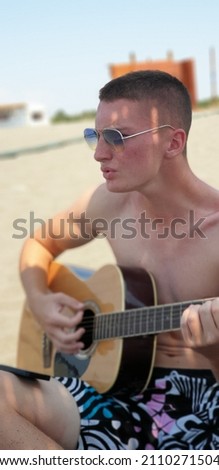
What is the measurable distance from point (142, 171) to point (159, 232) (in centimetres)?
27

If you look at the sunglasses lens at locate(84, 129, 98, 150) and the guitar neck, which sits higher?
the sunglasses lens at locate(84, 129, 98, 150)

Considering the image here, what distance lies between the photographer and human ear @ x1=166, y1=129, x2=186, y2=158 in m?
1.86

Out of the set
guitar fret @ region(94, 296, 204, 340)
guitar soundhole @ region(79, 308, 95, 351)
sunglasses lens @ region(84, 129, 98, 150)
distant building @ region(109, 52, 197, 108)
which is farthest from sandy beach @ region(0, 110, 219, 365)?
guitar soundhole @ region(79, 308, 95, 351)

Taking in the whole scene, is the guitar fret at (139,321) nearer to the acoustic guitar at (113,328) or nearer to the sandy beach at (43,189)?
the acoustic guitar at (113,328)

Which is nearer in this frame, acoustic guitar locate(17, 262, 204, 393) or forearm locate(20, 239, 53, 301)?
acoustic guitar locate(17, 262, 204, 393)

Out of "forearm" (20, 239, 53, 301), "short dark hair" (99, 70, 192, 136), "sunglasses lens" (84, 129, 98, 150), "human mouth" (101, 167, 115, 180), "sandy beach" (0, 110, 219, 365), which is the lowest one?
"sandy beach" (0, 110, 219, 365)

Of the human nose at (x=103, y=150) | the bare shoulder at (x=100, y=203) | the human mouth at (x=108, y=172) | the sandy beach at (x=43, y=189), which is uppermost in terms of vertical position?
the human nose at (x=103, y=150)

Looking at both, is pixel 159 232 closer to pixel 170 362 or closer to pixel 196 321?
pixel 170 362

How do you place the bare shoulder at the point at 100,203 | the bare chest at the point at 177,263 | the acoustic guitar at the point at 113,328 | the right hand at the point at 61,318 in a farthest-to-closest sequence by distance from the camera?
the right hand at the point at 61,318 → the bare shoulder at the point at 100,203 → the acoustic guitar at the point at 113,328 → the bare chest at the point at 177,263

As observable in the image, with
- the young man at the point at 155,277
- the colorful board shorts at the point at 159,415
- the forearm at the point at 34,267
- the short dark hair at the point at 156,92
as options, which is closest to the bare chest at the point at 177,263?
the young man at the point at 155,277

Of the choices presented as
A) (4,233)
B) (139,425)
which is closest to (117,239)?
(139,425)

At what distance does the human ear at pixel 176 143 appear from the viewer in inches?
73.2

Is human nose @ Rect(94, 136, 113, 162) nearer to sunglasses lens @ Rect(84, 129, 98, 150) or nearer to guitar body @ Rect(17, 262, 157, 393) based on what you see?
sunglasses lens @ Rect(84, 129, 98, 150)

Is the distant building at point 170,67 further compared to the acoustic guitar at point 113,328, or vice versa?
the distant building at point 170,67
